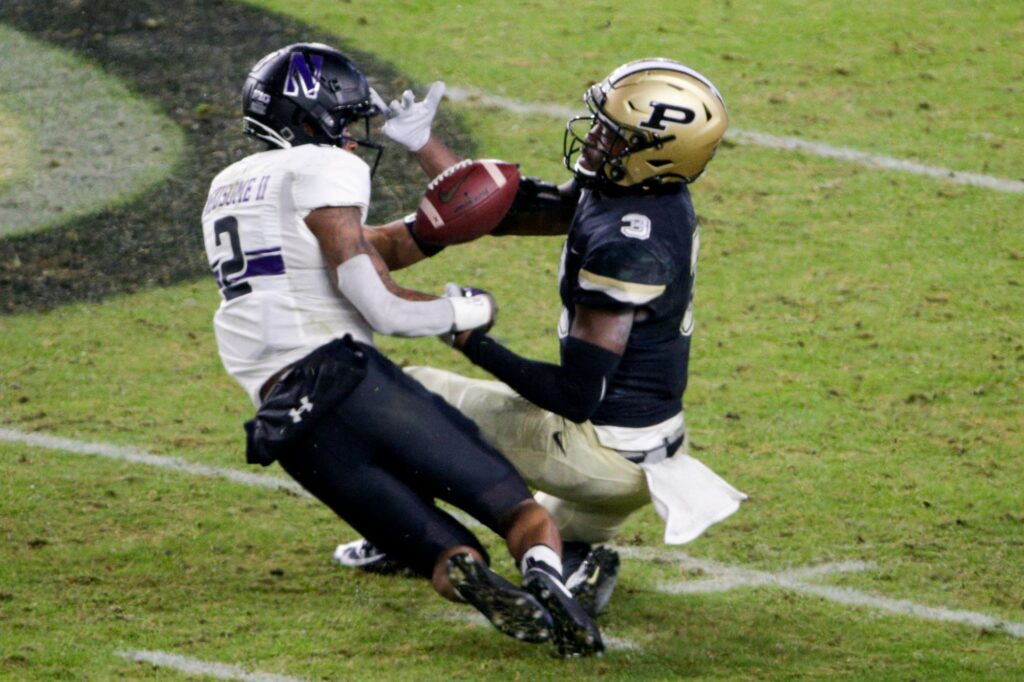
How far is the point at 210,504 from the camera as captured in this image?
19.8 feet

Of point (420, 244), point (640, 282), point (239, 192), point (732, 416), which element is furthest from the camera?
point (732, 416)

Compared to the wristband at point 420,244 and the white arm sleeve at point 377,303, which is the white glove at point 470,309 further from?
the wristband at point 420,244

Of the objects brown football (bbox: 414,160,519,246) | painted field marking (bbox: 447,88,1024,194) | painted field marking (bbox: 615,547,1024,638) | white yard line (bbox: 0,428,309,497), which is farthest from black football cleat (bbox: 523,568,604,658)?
painted field marking (bbox: 447,88,1024,194)

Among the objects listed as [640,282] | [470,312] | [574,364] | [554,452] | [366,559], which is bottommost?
[366,559]

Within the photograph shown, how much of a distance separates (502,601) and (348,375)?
805 mm

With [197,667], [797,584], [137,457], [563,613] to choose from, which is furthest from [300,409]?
[137,457]

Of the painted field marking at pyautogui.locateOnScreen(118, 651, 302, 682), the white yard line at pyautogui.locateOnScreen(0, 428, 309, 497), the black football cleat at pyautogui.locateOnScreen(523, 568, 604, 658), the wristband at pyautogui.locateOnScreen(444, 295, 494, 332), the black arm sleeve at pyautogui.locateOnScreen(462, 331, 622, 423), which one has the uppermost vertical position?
the wristband at pyautogui.locateOnScreen(444, 295, 494, 332)

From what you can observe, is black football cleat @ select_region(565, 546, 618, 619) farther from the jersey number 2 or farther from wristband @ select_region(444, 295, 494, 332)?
the jersey number 2

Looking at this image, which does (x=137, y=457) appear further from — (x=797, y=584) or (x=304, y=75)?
(x=797, y=584)

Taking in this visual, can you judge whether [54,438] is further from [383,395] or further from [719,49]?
[719,49]

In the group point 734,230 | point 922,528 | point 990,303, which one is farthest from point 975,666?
point 734,230

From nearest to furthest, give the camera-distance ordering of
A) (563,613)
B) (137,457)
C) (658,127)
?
(563,613), (658,127), (137,457)

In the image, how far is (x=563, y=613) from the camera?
14.8 feet

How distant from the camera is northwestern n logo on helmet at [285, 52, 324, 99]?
4.90 meters
